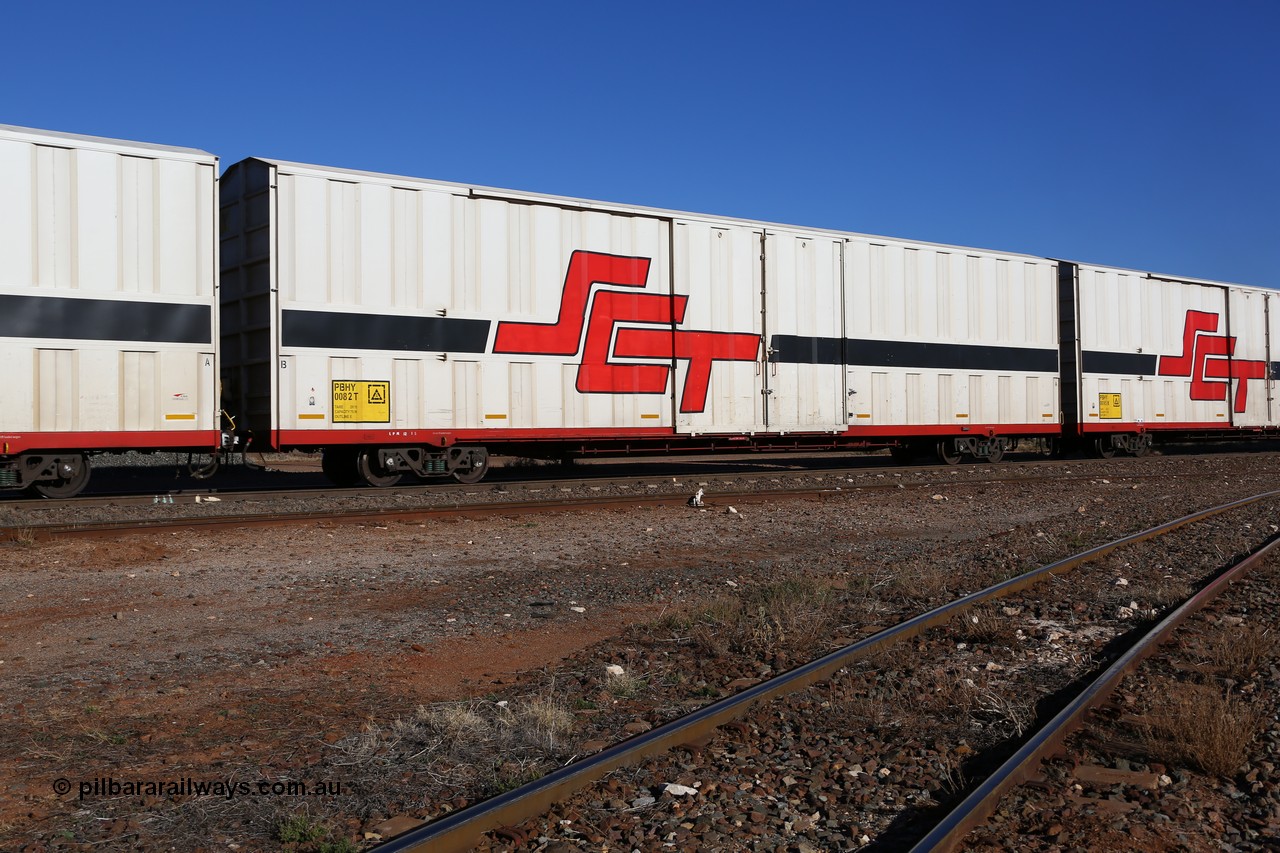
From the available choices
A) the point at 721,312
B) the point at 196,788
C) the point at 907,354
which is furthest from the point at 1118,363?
the point at 196,788

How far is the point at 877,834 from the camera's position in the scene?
3.30 metres

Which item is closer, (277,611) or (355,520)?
(277,611)

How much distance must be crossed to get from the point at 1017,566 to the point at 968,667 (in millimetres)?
3639

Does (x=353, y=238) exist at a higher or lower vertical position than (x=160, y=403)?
higher

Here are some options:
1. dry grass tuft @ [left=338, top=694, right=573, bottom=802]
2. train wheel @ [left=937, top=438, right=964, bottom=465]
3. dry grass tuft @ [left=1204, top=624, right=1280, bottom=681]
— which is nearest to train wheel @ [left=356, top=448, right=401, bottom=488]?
dry grass tuft @ [left=338, top=694, right=573, bottom=802]

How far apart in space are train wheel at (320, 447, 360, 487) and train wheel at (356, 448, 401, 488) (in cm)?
20

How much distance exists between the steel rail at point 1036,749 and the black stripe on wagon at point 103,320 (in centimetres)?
1141

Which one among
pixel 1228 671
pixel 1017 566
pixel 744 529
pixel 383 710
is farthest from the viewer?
pixel 744 529

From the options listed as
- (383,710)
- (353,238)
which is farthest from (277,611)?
(353,238)

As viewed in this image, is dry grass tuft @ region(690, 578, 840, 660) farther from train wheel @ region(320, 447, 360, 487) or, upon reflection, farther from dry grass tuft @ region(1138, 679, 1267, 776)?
train wheel @ region(320, 447, 360, 487)

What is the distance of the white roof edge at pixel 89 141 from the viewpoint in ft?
37.7

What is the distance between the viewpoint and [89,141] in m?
11.9

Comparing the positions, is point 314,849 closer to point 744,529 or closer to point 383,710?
point 383,710

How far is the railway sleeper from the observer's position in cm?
1205
